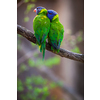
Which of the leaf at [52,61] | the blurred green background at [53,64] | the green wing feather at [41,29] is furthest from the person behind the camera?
the leaf at [52,61]

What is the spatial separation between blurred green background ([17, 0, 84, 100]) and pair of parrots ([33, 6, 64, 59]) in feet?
1.31

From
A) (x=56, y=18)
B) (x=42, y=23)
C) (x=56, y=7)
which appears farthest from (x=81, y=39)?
(x=42, y=23)

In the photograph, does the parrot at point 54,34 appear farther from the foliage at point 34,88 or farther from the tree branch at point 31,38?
the foliage at point 34,88

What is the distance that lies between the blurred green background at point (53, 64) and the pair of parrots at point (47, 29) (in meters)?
0.40

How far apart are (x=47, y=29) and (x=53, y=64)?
96cm

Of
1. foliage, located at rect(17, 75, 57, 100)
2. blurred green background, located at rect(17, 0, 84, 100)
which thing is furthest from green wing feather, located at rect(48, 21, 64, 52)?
foliage, located at rect(17, 75, 57, 100)

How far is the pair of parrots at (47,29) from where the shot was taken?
996 millimetres

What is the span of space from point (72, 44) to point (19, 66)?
2.54 feet

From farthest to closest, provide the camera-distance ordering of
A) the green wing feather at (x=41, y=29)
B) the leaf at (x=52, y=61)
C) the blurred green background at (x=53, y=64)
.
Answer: the leaf at (x=52, y=61) → the blurred green background at (x=53, y=64) → the green wing feather at (x=41, y=29)

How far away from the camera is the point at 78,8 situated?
1.43 meters

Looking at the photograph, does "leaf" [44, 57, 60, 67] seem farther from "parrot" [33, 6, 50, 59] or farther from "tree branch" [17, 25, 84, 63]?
"parrot" [33, 6, 50, 59]

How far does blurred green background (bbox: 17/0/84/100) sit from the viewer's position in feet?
4.78

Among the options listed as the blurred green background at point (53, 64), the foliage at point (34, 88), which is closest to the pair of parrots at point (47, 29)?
the blurred green background at point (53, 64)

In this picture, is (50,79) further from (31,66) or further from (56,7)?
(56,7)
